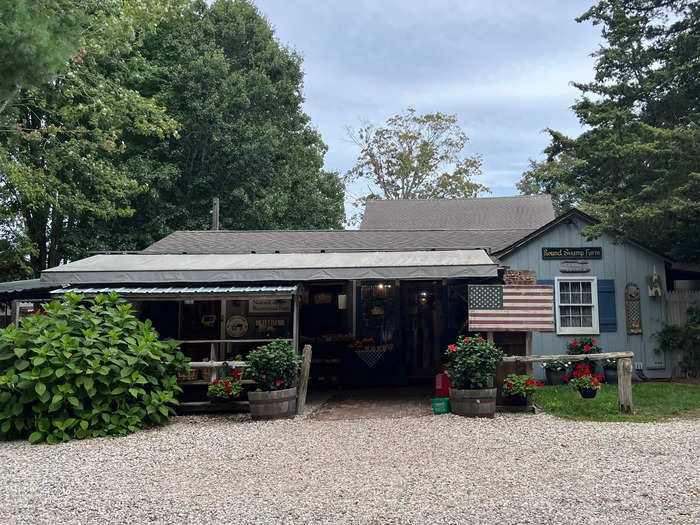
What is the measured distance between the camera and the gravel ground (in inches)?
154

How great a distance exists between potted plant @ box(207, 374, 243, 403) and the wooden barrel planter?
526 mm

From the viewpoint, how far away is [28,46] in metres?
6.32

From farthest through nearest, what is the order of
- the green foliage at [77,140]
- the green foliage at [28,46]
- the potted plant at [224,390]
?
1. the green foliage at [77,140]
2. the potted plant at [224,390]
3. the green foliage at [28,46]

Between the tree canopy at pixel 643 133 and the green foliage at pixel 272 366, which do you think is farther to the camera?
the tree canopy at pixel 643 133

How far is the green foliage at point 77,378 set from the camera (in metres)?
6.45

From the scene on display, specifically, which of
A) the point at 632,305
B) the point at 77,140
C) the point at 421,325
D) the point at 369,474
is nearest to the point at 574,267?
the point at 632,305

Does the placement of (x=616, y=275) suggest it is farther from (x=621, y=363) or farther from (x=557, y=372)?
(x=621, y=363)

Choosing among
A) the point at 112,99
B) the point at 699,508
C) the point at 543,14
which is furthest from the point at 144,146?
the point at 699,508

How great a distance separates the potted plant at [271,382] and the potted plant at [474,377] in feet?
7.82

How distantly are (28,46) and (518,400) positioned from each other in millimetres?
8031

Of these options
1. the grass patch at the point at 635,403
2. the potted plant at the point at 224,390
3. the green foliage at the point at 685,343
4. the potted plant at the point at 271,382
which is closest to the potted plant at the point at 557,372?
the grass patch at the point at 635,403

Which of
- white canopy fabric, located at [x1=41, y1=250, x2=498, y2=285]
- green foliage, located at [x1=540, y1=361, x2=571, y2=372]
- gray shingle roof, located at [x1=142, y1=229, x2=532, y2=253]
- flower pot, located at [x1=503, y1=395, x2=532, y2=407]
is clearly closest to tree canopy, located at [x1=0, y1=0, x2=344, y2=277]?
gray shingle roof, located at [x1=142, y1=229, x2=532, y2=253]

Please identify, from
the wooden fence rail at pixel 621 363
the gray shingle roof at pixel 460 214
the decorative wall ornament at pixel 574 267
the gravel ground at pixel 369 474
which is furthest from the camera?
the gray shingle roof at pixel 460 214

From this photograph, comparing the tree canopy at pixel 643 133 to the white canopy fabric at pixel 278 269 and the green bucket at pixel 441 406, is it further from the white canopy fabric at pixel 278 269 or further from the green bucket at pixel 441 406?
the green bucket at pixel 441 406
